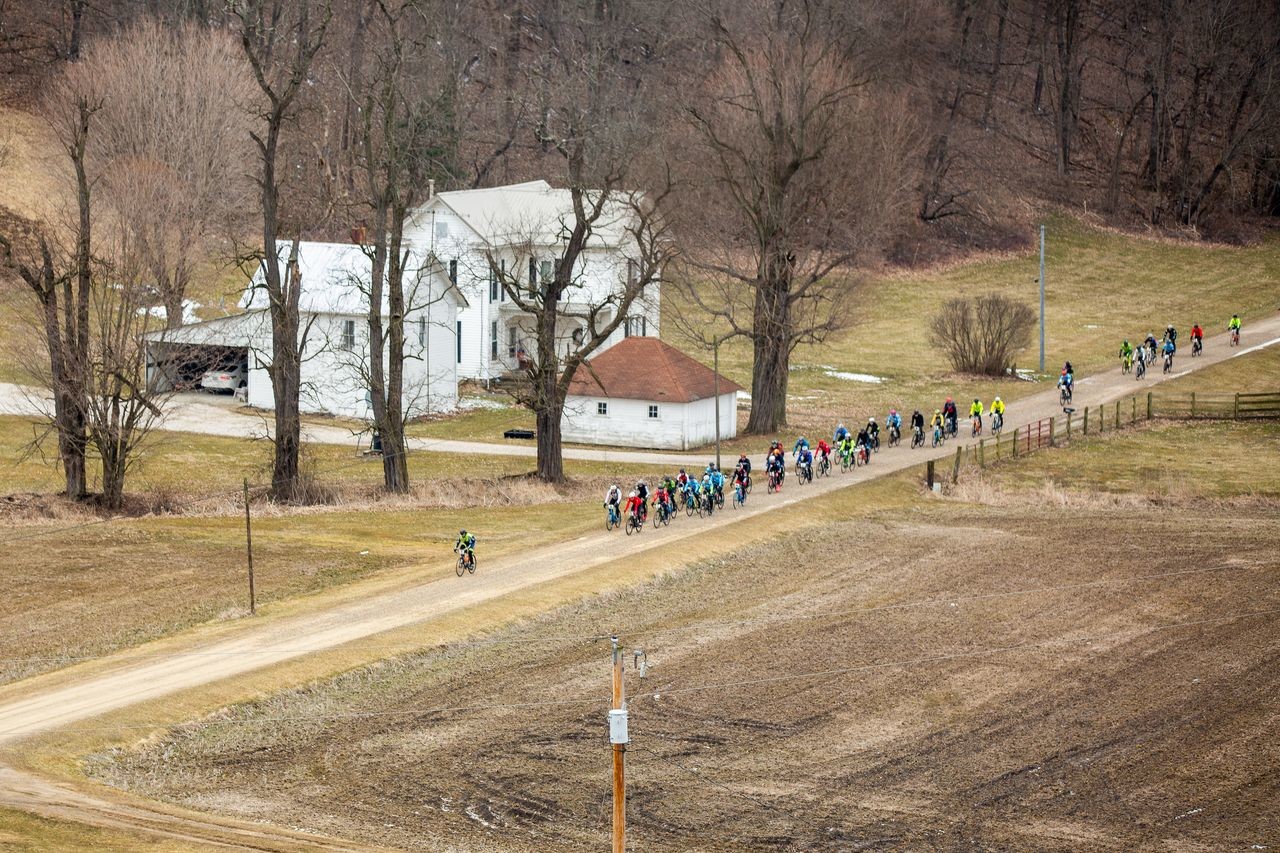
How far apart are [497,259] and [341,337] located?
10170mm

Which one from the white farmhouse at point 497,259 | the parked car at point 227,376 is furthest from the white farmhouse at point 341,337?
the white farmhouse at point 497,259

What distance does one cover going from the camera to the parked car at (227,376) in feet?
237

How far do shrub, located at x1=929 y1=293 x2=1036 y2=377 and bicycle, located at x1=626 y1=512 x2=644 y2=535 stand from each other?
1501 inches

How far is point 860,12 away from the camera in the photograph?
10269 cm

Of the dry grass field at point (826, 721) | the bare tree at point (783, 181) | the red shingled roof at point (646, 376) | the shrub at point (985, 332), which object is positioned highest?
the bare tree at point (783, 181)

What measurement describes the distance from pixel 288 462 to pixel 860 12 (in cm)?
6642

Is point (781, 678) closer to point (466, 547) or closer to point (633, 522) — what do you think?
point (466, 547)

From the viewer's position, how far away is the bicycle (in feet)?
130

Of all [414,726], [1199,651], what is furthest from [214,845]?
[1199,651]

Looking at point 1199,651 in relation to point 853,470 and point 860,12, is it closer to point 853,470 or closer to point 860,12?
point 853,470

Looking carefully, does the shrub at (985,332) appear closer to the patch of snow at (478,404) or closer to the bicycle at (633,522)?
the patch of snow at (478,404)

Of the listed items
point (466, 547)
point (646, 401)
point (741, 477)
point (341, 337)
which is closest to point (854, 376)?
point (646, 401)

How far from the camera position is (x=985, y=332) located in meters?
74.5

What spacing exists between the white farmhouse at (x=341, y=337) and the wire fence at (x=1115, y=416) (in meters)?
24.9
